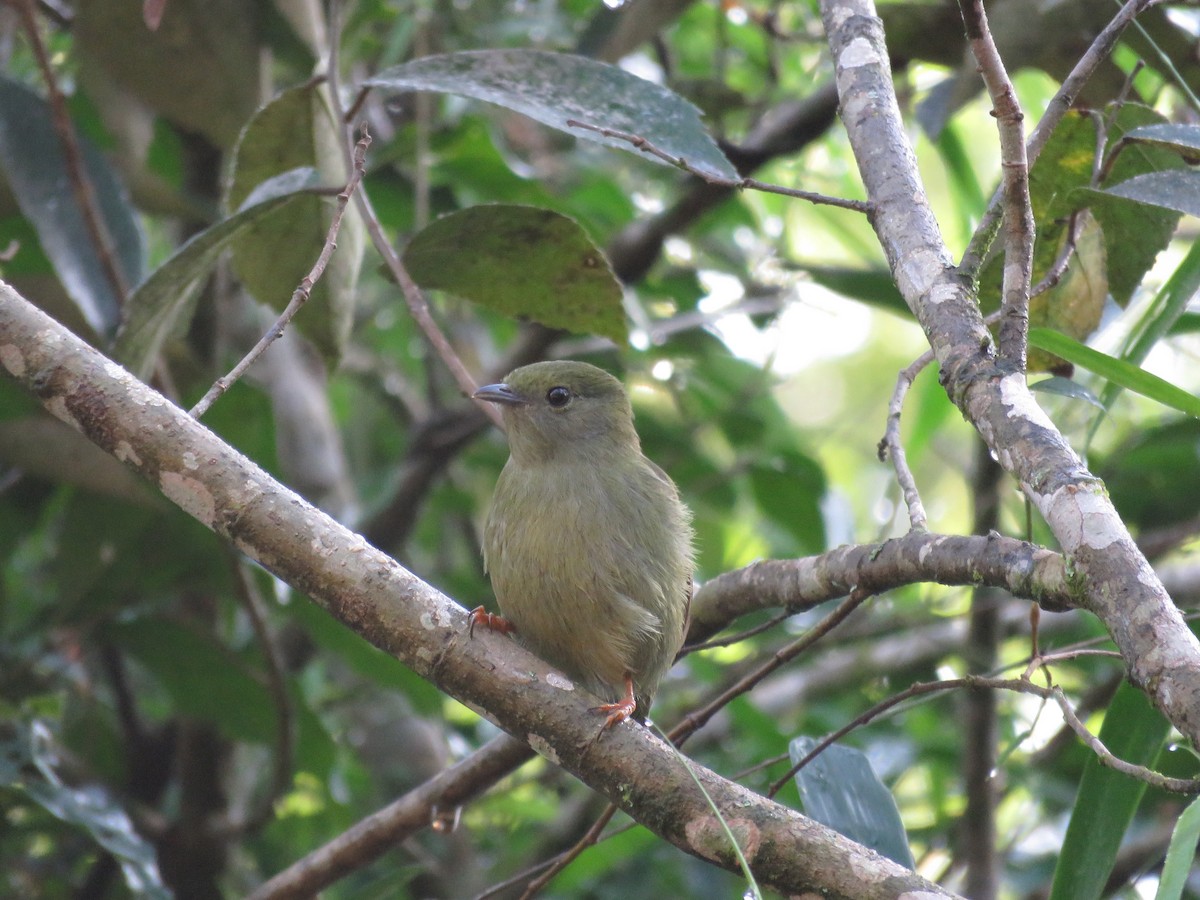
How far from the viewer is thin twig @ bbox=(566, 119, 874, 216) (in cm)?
215

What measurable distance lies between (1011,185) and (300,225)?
1841 millimetres

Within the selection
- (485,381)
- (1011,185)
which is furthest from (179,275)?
(485,381)

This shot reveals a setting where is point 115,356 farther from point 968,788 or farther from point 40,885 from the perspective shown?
point 968,788

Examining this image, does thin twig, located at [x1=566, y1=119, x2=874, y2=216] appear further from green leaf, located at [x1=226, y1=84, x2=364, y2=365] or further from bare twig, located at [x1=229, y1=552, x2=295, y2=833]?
bare twig, located at [x1=229, y1=552, x2=295, y2=833]

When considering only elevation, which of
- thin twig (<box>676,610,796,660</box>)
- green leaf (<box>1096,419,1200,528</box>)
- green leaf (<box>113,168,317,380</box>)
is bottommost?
thin twig (<box>676,610,796,660</box>)

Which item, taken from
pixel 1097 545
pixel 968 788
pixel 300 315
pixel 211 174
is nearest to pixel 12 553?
pixel 211 174

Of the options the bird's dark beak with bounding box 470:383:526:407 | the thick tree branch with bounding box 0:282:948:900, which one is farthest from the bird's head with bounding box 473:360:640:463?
the thick tree branch with bounding box 0:282:948:900

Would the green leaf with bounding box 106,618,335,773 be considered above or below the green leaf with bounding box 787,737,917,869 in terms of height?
above

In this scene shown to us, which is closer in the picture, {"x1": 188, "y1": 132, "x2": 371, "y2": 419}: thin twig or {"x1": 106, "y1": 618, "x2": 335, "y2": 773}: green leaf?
{"x1": 188, "y1": 132, "x2": 371, "y2": 419}: thin twig

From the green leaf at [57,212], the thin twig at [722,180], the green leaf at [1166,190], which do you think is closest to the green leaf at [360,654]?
the green leaf at [57,212]

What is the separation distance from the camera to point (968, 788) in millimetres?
3840

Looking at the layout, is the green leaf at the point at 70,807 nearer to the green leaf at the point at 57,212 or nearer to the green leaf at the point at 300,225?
the green leaf at the point at 57,212

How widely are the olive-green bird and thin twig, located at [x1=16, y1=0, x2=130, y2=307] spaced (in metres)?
1.20

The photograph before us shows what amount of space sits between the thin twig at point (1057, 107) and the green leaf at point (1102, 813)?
0.83 meters
